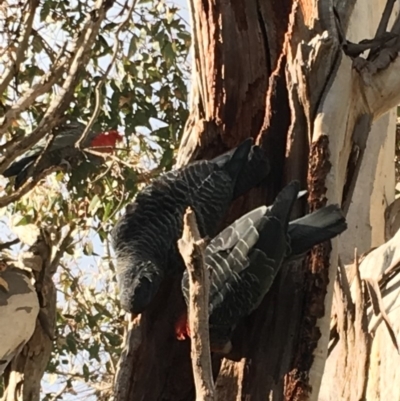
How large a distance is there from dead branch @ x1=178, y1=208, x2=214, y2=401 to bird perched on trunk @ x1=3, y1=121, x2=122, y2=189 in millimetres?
1154

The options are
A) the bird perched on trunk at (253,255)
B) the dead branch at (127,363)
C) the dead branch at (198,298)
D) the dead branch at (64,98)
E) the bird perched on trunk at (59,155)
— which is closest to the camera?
the dead branch at (198,298)

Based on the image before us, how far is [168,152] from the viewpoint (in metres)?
1.99

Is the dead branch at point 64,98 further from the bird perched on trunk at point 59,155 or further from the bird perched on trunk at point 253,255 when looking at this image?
the bird perched on trunk at point 253,255

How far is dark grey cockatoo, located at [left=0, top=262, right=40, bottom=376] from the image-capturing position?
163 centimetres

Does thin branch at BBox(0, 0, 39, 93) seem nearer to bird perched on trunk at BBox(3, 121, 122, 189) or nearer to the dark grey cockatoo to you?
bird perched on trunk at BBox(3, 121, 122, 189)

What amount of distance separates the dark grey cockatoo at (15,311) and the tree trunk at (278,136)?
45 cm

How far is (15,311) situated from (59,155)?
1.55ft

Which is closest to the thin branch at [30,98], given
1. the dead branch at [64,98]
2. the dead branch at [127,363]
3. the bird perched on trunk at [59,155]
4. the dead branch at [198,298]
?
the dead branch at [64,98]

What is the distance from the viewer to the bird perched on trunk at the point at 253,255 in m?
1.15

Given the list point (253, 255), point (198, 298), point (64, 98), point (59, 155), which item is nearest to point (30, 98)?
point (64, 98)

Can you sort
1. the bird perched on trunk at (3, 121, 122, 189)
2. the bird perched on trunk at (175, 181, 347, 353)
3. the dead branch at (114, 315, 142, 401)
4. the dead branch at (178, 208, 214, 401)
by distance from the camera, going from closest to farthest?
the dead branch at (178, 208, 214, 401) → the bird perched on trunk at (175, 181, 347, 353) → the dead branch at (114, 315, 142, 401) → the bird perched on trunk at (3, 121, 122, 189)

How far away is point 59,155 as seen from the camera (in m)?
1.93

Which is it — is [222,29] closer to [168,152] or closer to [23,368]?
[168,152]

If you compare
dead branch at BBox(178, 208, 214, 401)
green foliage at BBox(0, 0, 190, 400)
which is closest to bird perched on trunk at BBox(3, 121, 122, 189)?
green foliage at BBox(0, 0, 190, 400)
